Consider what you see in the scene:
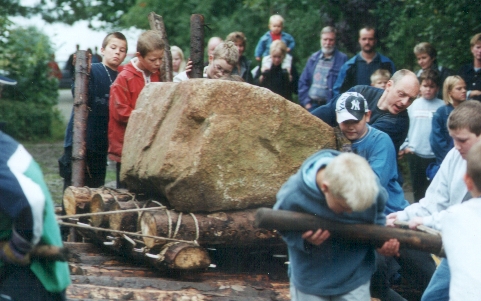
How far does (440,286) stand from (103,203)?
8.44 ft

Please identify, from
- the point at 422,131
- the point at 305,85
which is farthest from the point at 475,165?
the point at 305,85

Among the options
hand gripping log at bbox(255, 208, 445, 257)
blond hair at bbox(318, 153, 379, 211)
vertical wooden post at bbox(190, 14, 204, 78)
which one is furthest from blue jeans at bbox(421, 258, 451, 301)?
vertical wooden post at bbox(190, 14, 204, 78)

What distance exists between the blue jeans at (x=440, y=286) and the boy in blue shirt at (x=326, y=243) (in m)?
0.59

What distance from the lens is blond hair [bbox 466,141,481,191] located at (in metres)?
3.94

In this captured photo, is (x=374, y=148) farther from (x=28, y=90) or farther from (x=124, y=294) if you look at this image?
(x=28, y=90)

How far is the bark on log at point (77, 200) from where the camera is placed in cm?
657

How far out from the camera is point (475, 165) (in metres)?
3.94

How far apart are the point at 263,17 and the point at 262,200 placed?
1005cm

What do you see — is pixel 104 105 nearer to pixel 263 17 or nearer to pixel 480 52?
pixel 480 52

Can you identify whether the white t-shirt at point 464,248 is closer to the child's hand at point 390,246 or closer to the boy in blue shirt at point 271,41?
the child's hand at point 390,246

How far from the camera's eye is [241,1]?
1705 cm

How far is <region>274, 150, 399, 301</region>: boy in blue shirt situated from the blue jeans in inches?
23.4

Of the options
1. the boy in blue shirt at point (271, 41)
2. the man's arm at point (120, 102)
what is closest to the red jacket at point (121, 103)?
the man's arm at point (120, 102)

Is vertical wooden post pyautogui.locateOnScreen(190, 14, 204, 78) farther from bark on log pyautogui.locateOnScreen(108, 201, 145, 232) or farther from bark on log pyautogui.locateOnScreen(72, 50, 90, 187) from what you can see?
bark on log pyautogui.locateOnScreen(108, 201, 145, 232)
